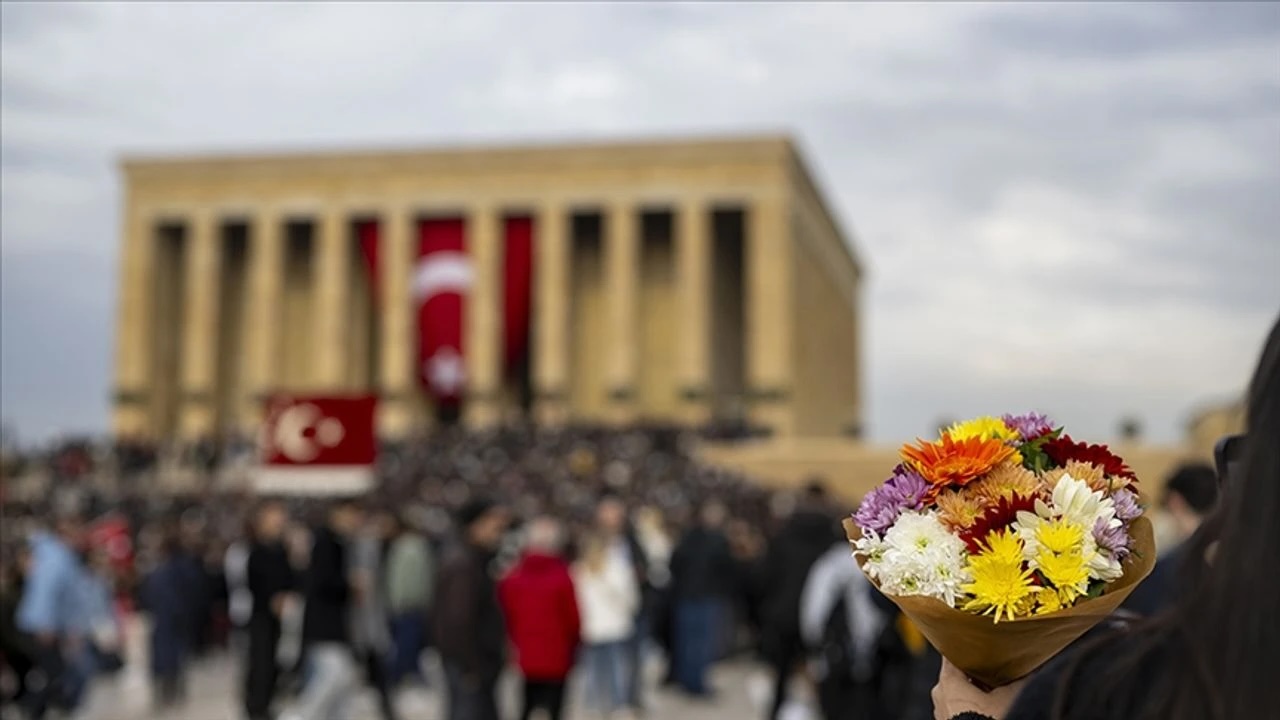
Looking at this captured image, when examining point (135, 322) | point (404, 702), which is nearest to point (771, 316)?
point (135, 322)

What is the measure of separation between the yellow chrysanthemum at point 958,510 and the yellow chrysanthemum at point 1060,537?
10cm

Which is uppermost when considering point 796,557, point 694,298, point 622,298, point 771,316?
point 622,298

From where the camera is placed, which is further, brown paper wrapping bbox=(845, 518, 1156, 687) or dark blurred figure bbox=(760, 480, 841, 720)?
dark blurred figure bbox=(760, 480, 841, 720)

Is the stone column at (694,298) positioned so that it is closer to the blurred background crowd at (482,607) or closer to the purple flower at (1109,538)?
the blurred background crowd at (482,607)

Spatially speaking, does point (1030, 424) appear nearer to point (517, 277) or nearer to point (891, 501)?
point (891, 501)

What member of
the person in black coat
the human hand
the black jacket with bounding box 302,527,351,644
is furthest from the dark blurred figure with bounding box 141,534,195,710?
the person in black coat

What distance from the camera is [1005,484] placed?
2.07 meters

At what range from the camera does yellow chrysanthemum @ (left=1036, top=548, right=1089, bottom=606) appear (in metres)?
1.95

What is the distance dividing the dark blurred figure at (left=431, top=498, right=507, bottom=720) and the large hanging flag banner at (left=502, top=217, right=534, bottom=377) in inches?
1472

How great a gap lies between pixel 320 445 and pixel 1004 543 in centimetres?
1655

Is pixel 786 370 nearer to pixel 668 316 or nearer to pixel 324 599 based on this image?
pixel 668 316

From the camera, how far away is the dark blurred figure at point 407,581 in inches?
476

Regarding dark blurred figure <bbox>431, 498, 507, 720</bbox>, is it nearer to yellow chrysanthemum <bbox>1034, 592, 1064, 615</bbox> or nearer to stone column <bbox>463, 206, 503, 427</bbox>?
yellow chrysanthemum <bbox>1034, 592, 1064, 615</bbox>

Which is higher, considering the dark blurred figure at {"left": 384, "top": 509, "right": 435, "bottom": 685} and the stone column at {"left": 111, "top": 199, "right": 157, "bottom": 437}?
the stone column at {"left": 111, "top": 199, "right": 157, "bottom": 437}
